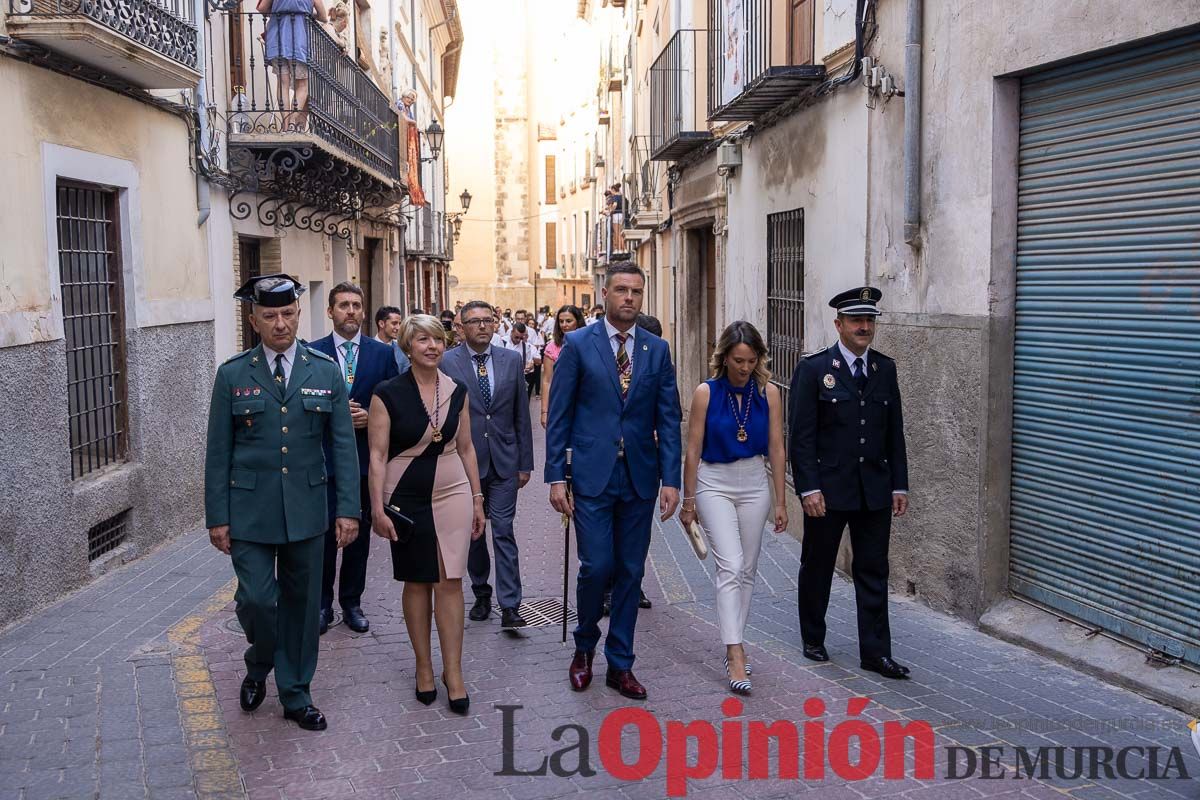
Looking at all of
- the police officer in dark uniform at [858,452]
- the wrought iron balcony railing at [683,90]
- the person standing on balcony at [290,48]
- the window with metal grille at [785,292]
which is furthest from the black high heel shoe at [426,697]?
the wrought iron balcony railing at [683,90]

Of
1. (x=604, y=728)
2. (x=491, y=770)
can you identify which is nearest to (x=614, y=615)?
(x=604, y=728)

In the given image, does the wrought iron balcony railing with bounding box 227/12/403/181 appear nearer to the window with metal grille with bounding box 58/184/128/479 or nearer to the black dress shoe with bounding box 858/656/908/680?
the window with metal grille with bounding box 58/184/128/479

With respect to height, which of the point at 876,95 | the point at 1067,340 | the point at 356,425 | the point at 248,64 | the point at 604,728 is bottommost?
the point at 604,728

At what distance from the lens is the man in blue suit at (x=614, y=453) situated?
5.76m

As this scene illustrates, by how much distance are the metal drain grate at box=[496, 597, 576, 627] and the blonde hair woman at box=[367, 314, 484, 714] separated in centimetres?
155

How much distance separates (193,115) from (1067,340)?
25.7 ft

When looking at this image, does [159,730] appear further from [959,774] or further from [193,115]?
[193,115]

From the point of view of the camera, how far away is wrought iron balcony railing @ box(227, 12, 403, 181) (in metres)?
12.8

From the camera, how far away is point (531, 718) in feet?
17.7

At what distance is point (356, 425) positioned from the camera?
6.83 meters

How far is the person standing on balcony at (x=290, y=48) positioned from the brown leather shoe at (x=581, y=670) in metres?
8.87

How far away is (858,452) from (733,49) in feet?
21.1

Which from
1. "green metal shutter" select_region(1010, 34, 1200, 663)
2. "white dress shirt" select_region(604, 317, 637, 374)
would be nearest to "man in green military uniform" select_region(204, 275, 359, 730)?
"white dress shirt" select_region(604, 317, 637, 374)

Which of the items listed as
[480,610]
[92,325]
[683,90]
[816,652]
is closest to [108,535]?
[92,325]
